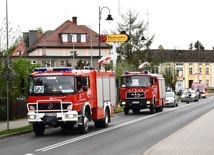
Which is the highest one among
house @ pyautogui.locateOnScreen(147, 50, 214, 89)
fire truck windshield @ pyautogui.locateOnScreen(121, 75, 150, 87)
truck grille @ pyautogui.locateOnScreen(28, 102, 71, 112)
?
house @ pyautogui.locateOnScreen(147, 50, 214, 89)

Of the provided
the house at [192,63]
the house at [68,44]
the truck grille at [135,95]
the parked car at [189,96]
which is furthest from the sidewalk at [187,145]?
the house at [192,63]

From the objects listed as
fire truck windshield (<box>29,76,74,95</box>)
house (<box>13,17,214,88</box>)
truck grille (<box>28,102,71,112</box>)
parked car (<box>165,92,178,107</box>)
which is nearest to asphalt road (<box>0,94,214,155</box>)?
truck grille (<box>28,102,71,112</box>)

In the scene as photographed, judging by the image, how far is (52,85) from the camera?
2262 centimetres

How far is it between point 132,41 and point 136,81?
122ft

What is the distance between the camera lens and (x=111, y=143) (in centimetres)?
1889

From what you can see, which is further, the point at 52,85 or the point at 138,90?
the point at 138,90

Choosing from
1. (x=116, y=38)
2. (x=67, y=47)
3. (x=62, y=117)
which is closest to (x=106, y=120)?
(x=62, y=117)

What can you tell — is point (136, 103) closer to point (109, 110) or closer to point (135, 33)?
point (109, 110)

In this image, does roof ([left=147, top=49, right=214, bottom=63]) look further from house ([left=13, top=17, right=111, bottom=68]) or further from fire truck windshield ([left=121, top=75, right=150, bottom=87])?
fire truck windshield ([left=121, top=75, right=150, bottom=87])

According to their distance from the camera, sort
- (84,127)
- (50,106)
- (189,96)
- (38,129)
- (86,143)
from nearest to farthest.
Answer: (86,143), (50,106), (84,127), (38,129), (189,96)

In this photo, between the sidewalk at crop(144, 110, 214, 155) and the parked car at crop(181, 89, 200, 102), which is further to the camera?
the parked car at crop(181, 89, 200, 102)

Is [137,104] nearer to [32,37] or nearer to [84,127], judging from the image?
[84,127]

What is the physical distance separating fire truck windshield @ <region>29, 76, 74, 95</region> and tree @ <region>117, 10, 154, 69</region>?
52.3 metres

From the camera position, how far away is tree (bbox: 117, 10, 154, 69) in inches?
2980
